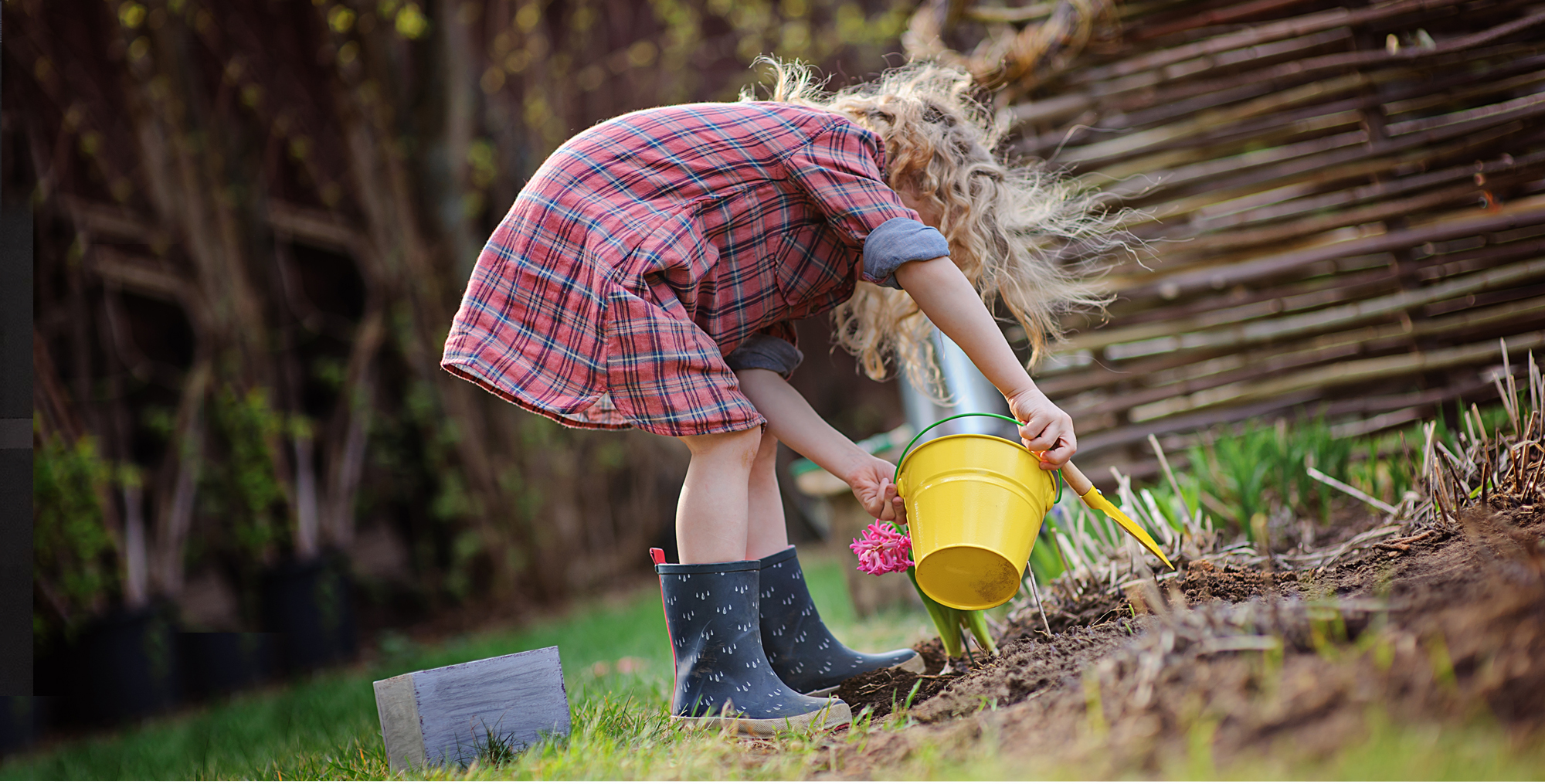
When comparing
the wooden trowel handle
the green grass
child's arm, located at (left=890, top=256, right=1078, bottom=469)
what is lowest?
the green grass

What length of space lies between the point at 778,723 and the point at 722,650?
0.47ft

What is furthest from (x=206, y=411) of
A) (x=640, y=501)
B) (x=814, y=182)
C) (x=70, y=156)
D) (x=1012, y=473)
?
(x=1012, y=473)

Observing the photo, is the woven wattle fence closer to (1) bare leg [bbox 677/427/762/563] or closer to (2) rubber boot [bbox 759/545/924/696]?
(2) rubber boot [bbox 759/545/924/696]

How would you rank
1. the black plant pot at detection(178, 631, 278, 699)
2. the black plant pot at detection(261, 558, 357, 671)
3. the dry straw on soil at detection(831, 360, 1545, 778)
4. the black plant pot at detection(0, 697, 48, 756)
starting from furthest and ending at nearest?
the black plant pot at detection(261, 558, 357, 671) → the black plant pot at detection(178, 631, 278, 699) → the black plant pot at detection(0, 697, 48, 756) → the dry straw on soil at detection(831, 360, 1545, 778)

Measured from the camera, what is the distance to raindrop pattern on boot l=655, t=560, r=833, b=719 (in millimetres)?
1467

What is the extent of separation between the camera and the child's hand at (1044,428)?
1.41 metres

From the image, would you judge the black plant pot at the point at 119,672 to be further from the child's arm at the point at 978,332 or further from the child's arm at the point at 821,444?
the child's arm at the point at 978,332

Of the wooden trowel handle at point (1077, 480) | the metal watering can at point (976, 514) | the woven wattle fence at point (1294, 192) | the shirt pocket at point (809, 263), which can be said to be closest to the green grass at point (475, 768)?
the metal watering can at point (976, 514)

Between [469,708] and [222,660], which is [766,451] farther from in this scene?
[222,660]

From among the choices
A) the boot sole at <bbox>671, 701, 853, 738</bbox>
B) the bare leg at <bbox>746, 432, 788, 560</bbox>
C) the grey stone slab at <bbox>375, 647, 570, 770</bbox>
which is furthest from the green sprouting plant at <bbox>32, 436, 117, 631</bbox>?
the boot sole at <bbox>671, 701, 853, 738</bbox>

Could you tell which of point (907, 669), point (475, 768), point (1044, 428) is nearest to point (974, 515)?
point (1044, 428)

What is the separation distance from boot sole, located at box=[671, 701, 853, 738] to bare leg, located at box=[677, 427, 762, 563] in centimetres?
24

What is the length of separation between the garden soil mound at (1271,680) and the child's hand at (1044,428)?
27 centimetres

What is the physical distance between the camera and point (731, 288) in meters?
1.61
